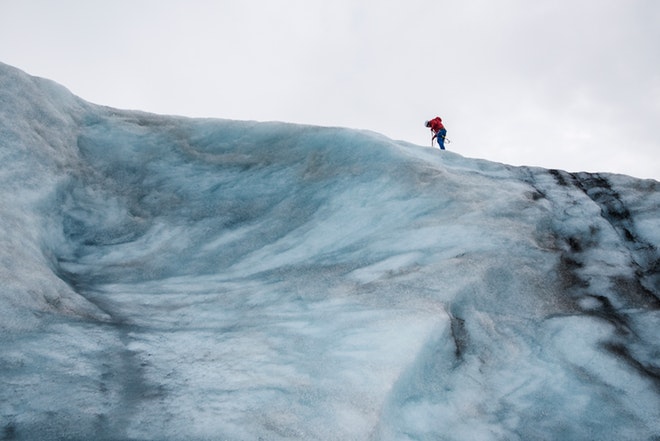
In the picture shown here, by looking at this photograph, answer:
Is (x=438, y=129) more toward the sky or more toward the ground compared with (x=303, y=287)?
more toward the sky

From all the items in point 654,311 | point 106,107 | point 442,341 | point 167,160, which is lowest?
point 442,341

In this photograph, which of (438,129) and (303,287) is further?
(438,129)

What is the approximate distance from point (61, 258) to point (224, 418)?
9.41ft

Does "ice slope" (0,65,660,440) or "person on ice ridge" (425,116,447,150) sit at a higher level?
"person on ice ridge" (425,116,447,150)

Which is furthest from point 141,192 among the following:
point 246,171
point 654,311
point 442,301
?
point 654,311

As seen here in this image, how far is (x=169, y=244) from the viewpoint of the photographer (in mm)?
5105

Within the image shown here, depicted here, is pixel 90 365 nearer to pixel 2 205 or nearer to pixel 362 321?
pixel 362 321

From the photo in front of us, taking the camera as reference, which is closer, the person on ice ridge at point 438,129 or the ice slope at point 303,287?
the ice slope at point 303,287

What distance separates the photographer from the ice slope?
108 inches

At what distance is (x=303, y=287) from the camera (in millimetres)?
4051

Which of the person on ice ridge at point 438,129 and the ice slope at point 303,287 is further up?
the person on ice ridge at point 438,129

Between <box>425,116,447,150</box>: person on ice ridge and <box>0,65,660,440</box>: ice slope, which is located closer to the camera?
<box>0,65,660,440</box>: ice slope

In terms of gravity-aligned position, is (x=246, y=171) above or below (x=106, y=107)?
below

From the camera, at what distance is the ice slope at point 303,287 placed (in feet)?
9.02
